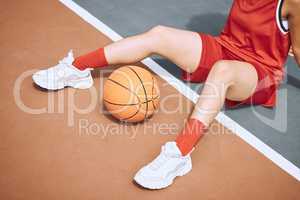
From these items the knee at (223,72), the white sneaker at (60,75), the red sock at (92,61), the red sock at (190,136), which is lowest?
the red sock at (190,136)

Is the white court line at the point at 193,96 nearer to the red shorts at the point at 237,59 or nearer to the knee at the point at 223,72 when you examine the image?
the red shorts at the point at 237,59

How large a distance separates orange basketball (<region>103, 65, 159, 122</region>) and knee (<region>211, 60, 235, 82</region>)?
28 centimetres

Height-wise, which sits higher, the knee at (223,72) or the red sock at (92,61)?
the knee at (223,72)

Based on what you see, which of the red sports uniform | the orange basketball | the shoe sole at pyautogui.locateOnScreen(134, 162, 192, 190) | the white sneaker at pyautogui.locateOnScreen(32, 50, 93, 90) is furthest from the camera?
the white sneaker at pyautogui.locateOnScreen(32, 50, 93, 90)

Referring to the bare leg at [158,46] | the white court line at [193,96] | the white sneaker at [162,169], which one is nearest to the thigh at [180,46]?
the bare leg at [158,46]

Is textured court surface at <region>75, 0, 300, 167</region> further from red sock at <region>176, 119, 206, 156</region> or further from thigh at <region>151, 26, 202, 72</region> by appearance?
red sock at <region>176, 119, 206, 156</region>

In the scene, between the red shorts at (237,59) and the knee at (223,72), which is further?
the red shorts at (237,59)

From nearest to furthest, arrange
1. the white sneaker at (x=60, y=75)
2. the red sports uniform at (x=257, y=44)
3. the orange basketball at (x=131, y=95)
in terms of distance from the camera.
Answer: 1. the orange basketball at (x=131, y=95)
2. the red sports uniform at (x=257, y=44)
3. the white sneaker at (x=60, y=75)

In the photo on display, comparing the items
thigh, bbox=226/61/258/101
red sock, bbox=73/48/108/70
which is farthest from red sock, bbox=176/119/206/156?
red sock, bbox=73/48/108/70

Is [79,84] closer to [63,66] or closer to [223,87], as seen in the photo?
[63,66]

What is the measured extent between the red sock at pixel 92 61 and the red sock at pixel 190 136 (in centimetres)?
59

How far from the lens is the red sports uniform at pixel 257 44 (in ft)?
6.27

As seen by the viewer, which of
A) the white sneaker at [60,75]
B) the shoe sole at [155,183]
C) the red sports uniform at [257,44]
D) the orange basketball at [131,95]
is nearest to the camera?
the shoe sole at [155,183]

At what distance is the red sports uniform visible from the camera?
1.91m
